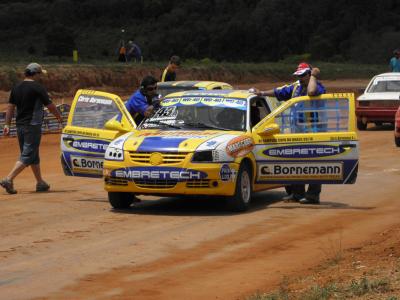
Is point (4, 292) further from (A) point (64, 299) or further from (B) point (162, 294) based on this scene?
(B) point (162, 294)

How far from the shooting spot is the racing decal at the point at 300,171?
14.3 metres

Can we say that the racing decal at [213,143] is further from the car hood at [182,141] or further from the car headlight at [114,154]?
the car headlight at [114,154]

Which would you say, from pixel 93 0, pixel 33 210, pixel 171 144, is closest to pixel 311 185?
pixel 171 144

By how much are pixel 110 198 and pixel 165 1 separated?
8068 cm

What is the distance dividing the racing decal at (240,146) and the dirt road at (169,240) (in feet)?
2.55

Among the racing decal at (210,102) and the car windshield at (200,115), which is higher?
the racing decal at (210,102)

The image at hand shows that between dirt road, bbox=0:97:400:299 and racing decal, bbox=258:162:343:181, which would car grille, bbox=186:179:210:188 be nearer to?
dirt road, bbox=0:97:400:299

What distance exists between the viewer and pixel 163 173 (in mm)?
13445

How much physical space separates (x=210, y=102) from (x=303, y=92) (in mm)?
1327

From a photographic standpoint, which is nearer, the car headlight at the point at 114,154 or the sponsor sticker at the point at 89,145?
the car headlight at the point at 114,154

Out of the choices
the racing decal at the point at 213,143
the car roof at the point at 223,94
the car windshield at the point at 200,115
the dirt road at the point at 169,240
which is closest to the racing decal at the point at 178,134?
the racing decal at the point at 213,143

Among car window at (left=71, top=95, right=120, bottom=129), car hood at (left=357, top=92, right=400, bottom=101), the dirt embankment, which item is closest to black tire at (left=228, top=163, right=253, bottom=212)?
car window at (left=71, top=95, right=120, bottom=129)

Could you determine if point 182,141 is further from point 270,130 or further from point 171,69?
point 171,69

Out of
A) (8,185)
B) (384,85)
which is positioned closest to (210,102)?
(8,185)
